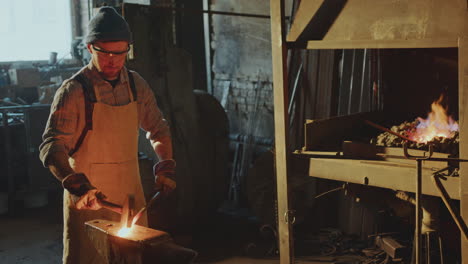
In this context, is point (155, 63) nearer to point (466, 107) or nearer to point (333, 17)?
point (333, 17)

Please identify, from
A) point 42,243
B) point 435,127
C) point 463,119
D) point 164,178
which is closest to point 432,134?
point 435,127

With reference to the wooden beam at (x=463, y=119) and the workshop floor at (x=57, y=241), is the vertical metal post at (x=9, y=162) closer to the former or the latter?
the workshop floor at (x=57, y=241)

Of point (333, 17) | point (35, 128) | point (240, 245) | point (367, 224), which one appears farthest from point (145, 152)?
point (333, 17)

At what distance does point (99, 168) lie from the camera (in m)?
3.80

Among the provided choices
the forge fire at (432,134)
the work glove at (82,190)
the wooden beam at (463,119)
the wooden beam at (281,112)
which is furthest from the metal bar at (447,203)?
the work glove at (82,190)

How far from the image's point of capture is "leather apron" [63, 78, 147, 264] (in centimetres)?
377

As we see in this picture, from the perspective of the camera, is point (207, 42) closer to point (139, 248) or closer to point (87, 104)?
point (87, 104)

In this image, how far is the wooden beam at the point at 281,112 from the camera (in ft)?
12.3

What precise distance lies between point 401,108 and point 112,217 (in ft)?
9.53

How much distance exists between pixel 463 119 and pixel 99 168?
2109 mm

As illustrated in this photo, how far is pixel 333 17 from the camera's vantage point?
11.9ft

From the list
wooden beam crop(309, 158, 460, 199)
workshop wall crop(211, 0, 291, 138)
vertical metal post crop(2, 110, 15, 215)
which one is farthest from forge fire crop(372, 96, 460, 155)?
vertical metal post crop(2, 110, 15, 215)

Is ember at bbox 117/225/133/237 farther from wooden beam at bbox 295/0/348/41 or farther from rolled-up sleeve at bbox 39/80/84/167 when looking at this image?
wooden beam at bbox 295/0/348/41

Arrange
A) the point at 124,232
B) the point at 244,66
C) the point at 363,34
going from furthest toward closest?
the point at 244,66 → the point at 363,34 → the point at 124,232
